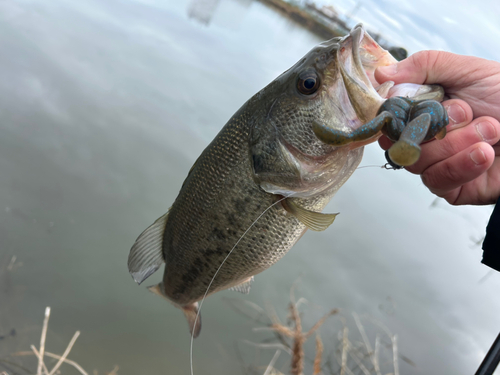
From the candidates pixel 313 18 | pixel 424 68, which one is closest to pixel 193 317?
pixel 424 68

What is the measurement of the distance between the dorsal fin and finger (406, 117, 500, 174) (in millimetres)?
1522

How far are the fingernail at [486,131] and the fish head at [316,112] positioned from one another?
0.32 meters

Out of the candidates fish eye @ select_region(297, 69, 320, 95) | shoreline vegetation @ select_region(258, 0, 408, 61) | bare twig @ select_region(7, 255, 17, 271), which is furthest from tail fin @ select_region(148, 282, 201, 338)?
shoreline vegetation @ select_region(258, 0, 408, 61)

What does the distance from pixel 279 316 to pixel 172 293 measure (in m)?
2.76

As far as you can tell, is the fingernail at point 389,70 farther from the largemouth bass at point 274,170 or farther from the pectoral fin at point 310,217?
the pectoral fin at point 310,217

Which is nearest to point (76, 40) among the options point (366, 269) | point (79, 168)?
point (79, 168)

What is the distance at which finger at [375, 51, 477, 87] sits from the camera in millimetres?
1375

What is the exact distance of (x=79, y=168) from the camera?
16.8 ft

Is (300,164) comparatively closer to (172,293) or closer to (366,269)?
(172,293)

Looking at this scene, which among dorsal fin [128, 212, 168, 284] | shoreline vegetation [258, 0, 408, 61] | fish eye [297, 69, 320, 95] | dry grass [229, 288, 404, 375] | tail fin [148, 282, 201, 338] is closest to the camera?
fish eye [297, 69, 320, 95]

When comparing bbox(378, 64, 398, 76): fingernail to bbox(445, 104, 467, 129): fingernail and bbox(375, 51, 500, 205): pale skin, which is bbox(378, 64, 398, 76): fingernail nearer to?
bbox(375, 51, 500, 205): pale skin

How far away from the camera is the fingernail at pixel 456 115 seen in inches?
52.4

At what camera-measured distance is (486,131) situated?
4.31ft

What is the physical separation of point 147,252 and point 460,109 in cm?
185
